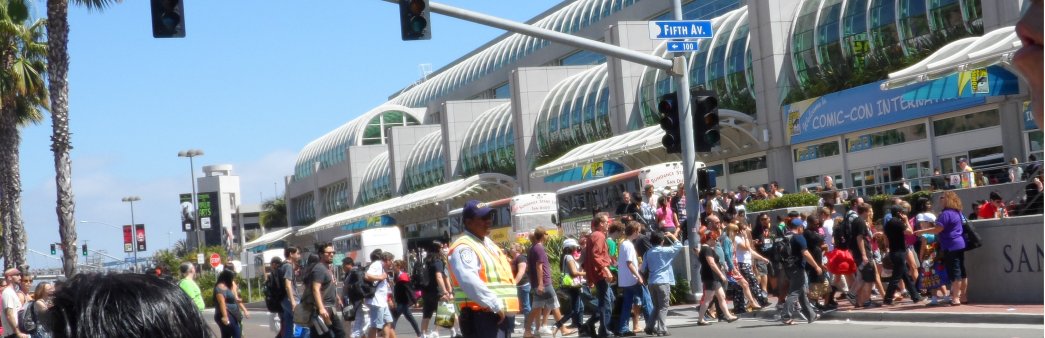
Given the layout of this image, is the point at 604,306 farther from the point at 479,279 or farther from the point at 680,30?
the point at 479,279

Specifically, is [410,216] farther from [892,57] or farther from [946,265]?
[946,265]

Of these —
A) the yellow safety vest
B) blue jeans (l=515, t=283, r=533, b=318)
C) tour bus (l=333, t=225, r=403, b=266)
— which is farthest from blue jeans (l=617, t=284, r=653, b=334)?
tour bus (l=333, t=225, r=403, b=266)

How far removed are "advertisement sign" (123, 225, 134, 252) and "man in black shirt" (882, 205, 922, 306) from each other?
69.7 m

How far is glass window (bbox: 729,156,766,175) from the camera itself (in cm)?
4138

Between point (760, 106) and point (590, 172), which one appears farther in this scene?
point (590, 172)

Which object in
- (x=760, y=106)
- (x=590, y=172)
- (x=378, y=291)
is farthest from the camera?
(x=590, y=172)

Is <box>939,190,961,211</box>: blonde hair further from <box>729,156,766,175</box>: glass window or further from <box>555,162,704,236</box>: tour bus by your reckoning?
<box>729,156,766,175</box>: glass window

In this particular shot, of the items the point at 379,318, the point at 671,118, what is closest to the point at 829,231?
the point at 671,118

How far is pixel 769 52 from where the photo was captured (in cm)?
3888

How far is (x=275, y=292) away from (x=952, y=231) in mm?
8504

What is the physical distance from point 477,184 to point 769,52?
24457 millimetres

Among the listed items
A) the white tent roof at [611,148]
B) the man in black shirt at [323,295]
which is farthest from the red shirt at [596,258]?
the white tent roof at [611,148]

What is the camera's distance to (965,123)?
32.1 metres

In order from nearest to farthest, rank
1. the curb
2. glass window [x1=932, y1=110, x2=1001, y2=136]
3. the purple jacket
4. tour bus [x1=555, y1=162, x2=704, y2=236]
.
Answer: the curb → the purple jacket → glass window [x1=932, y1=110, x2=1001, y2=136] → tour bus [x1=555, y1=162, x2=704, y2=236]
